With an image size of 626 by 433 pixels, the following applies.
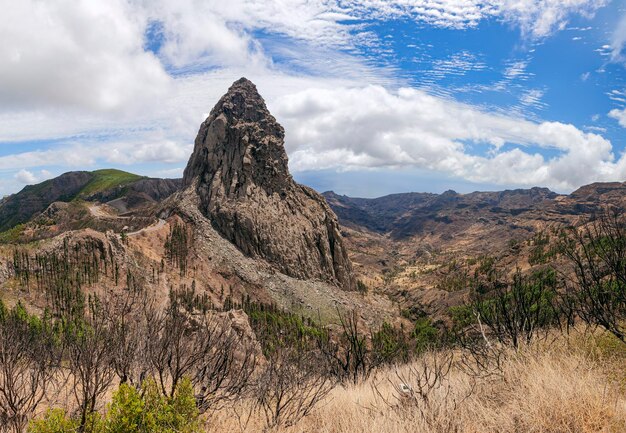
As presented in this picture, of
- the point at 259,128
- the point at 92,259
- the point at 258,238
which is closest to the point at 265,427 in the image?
the point at 92,259

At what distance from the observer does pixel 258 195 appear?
119 m

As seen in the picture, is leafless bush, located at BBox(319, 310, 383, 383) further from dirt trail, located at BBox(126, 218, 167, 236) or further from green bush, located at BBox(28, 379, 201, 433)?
dirt trail, located at BBox(126, 218, 167, 236)

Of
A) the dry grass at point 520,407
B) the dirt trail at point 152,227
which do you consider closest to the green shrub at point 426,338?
the dry grass at point 520,407

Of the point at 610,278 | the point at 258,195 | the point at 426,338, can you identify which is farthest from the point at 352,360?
the point at 258,195

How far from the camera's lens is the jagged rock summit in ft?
373

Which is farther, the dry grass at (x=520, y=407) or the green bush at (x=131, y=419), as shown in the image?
the green bush at (x=131, y=419)

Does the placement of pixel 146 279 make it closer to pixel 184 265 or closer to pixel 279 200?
pixel 184 265

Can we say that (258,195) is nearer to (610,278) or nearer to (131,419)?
(610,278)

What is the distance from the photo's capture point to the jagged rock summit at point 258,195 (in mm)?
113625

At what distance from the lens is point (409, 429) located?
7.54 m

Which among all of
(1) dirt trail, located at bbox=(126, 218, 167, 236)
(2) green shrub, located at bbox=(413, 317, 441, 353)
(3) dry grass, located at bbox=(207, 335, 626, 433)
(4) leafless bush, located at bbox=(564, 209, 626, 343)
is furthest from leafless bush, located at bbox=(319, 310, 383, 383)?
(1) dirt trail, located at bbox=(126, 218, 167, 236)

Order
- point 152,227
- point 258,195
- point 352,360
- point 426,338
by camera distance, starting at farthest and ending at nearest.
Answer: point 258,195 < point 152,227 < point 426,338 < point 352,360

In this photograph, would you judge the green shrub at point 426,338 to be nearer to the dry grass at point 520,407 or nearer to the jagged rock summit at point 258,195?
the dry grass at point 520,407

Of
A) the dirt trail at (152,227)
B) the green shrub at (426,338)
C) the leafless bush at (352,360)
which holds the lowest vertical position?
the green shrub at (426,338)
